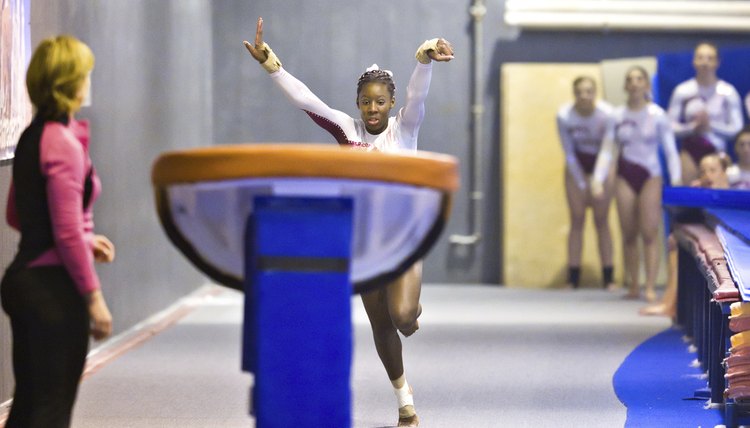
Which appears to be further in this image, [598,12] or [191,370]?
[598,12]

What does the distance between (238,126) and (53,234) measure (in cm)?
806

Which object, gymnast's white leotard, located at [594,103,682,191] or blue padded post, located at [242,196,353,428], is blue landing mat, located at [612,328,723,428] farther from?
blue padded post, located at [242,196,353,428]

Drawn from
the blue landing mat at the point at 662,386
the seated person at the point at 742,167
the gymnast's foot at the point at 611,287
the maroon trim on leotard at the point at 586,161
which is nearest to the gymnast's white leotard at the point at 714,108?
the maroon trim on leotard at the point at 586,161

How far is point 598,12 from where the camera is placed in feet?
35.3

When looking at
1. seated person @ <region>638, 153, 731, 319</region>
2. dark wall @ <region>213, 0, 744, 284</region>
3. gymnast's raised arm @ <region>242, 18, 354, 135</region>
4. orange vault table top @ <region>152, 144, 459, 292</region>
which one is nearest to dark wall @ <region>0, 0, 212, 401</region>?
dark wall @ <region>213, 0, 744, 284</region>

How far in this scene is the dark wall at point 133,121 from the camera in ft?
22.8

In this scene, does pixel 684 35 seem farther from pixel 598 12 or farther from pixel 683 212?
pixel 683 212

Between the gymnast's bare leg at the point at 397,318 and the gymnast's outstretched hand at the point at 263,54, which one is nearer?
the gymnast's outstretched hand at the point at 263,54

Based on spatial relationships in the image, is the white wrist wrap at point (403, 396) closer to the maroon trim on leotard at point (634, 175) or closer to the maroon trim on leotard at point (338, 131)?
the maroon trim on leotard at point (338, 131)

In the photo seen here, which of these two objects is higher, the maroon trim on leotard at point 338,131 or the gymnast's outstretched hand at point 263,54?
the gymnast's outstretched hand at point 263,54

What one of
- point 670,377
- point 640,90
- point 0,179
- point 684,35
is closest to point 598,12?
point 684,35

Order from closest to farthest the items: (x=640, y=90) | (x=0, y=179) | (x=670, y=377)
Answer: (x=0, y=179) < (x=670, y=377) < (x=640, y=90)

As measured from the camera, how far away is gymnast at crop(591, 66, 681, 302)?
9516mm

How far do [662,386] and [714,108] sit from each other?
4.05m
